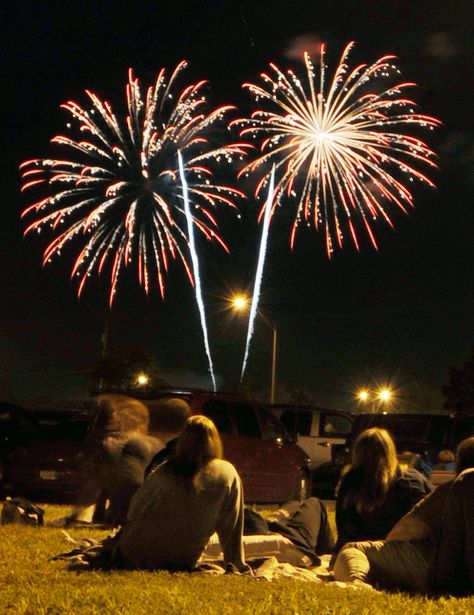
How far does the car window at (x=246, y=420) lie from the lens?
16.7 meters

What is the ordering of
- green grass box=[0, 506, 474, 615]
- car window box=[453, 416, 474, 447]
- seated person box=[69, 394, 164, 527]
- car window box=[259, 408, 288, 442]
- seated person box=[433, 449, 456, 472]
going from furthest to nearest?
car window box=[453, 416, 474, 447] → car window box=[259, 408, 288, 442] → seated person box=[433, 449, 456, 472] → seated person box=[69, 394, 164, 527] → green grass box=[0, 506, 474, 615]

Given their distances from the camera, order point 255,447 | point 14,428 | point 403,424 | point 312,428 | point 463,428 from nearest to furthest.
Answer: point 255,447
point 14,428
point 463,428
point 403,424
point 312,428

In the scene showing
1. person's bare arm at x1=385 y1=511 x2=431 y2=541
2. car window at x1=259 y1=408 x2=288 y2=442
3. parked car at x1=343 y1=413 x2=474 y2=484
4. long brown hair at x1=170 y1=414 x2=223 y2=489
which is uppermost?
parked car at x1=343 y1=413 x2=474 y2=484

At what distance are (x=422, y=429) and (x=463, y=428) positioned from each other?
0.76m

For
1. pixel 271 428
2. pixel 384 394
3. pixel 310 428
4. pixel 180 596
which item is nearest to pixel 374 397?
pixel 384 394

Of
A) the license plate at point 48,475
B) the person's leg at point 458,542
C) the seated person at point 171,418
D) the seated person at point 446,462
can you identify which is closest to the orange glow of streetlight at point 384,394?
the seated person at point 446,462

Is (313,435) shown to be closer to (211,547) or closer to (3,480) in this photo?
(3,480)

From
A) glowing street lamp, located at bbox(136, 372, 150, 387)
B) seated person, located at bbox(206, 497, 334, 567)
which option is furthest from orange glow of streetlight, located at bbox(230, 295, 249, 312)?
seated person, located at bbox(206, 497, 334, 567)

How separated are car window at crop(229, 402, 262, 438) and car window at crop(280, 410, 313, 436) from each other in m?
6.78

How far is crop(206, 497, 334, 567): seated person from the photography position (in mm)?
8906

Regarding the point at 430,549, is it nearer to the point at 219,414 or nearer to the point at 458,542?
the point at 458,542

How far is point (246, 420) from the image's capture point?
16797 mm

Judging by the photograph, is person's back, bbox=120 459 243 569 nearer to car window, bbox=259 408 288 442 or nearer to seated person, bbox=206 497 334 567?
seated person, bbox=206 497 334 567

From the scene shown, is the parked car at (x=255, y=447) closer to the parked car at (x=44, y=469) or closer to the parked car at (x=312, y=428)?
the parked car at (x=44, y=469)
